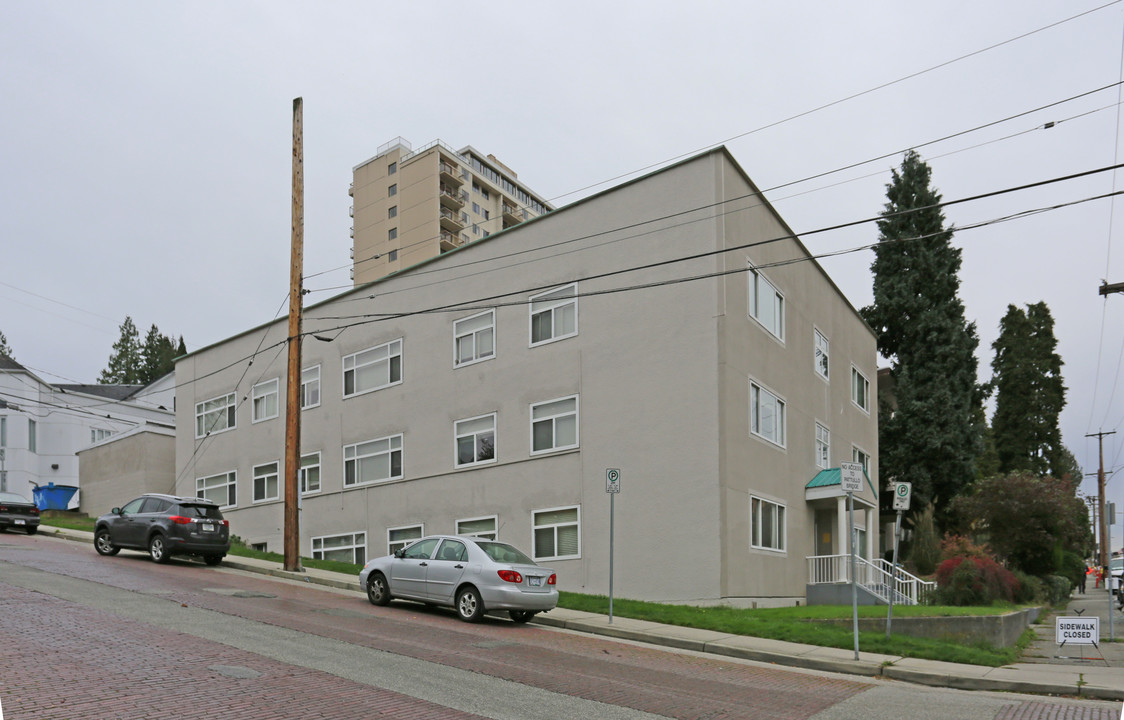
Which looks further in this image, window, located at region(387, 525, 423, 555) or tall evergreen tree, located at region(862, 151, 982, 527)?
tall evergreen tree, located at region(862, 151, 982, 527)

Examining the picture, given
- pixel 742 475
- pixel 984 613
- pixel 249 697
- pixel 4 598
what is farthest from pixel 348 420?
pixel 249 697

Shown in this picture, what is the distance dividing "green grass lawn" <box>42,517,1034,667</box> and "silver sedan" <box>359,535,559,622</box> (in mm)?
2544

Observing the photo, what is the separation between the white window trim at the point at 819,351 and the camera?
2997 cm

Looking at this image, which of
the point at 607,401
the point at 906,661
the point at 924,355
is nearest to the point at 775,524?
the point at 607,401

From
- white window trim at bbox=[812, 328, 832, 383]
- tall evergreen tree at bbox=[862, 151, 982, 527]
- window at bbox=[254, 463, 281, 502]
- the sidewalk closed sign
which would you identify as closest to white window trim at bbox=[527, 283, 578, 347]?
white window trim at bbox=[812, 328, 832, 383]

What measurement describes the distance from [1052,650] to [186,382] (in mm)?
31949

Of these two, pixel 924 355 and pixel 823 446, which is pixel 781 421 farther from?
pixel 924 355

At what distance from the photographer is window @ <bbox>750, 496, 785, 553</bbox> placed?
23.6 m

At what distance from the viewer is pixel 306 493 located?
106 feet

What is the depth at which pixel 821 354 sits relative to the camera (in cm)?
3092

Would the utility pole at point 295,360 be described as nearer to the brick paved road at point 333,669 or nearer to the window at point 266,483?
the brick paved road at point 333,669

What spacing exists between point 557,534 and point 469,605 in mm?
7812

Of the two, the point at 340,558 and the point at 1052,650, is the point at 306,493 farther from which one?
the point at 1052,650

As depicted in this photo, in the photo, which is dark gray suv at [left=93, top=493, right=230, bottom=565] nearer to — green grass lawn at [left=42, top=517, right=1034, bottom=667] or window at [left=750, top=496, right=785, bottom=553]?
green grass lawn at [left=42, top=517, right=1034, bottom=667]
